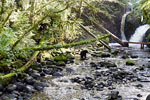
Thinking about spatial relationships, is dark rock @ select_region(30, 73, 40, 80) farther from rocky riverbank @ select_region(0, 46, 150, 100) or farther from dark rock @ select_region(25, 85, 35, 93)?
dark rock @ select_region(25, 85, 35, 93)

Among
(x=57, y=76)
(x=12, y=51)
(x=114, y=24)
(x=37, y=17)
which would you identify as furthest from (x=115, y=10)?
(x=12, y=51)

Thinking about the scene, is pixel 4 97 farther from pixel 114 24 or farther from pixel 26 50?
pixel 114 24

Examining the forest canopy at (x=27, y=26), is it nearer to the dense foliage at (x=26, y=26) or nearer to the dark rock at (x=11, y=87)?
the dense foliage at (x=26, y=26)

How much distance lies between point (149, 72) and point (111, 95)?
3.60 m

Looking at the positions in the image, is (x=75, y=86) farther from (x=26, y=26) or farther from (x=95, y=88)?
(x=26, y=26)

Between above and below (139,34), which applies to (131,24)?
above

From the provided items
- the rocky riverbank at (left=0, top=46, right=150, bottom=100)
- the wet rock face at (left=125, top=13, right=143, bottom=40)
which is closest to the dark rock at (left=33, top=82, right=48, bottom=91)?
the rocky riverbank at (left=0, top=46, right=150, bottom=100)

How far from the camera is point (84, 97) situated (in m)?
4.76

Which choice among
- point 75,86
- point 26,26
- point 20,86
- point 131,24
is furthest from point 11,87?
point 131,24

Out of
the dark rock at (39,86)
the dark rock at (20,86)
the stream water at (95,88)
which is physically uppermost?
the dark rock at (20,86)

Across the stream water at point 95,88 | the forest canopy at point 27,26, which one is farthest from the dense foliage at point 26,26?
the stream water at point 95,88

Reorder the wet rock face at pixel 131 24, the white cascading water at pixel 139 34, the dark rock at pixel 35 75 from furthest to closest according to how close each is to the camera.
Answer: the wet rock face at pixel 131 24
the white cascading water at pixel 139 34
the dark rock at pixel 35 75

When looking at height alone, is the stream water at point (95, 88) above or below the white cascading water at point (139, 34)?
below

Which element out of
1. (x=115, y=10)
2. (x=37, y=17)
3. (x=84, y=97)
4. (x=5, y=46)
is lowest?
(x=84, y=97)
